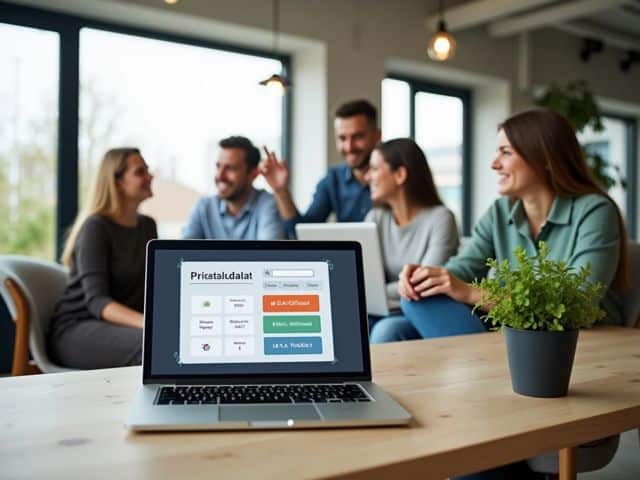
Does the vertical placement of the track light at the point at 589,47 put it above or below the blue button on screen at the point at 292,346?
above

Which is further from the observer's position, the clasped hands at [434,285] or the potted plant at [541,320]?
the clasped hands at [434,285]

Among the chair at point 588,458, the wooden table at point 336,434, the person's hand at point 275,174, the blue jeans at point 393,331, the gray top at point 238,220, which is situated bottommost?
the chair at point 588,458

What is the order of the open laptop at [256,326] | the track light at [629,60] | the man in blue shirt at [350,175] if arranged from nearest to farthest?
the open laptop at [256,326]
the man in blue shirt at [350,175]
the track light at [629,60]

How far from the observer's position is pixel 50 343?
252 cm

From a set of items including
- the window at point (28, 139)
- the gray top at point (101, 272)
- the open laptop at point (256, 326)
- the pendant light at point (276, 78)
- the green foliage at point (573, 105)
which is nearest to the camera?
the open laptop at point (256, 326)

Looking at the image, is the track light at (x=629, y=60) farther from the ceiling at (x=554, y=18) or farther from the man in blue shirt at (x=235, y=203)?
the man in blue shirt at (x=235, y=203)

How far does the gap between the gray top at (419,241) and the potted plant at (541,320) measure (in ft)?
5.11

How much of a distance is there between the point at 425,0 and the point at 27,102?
3.04 m

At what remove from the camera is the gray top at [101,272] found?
2.54 meters

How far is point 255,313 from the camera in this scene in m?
1.08

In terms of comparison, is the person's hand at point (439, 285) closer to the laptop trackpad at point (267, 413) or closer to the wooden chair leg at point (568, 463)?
the wooden chair leg at point (568, 463)

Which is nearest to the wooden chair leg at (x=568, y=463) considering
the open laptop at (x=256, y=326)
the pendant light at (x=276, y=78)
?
the open laptop at (x=256, y=326)

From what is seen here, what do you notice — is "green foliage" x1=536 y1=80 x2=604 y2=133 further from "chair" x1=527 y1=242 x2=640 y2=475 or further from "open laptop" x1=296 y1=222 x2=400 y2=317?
"chair" x1=527 y1=242 x2=640 y2=475

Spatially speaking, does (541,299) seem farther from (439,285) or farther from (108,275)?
(108,275)
